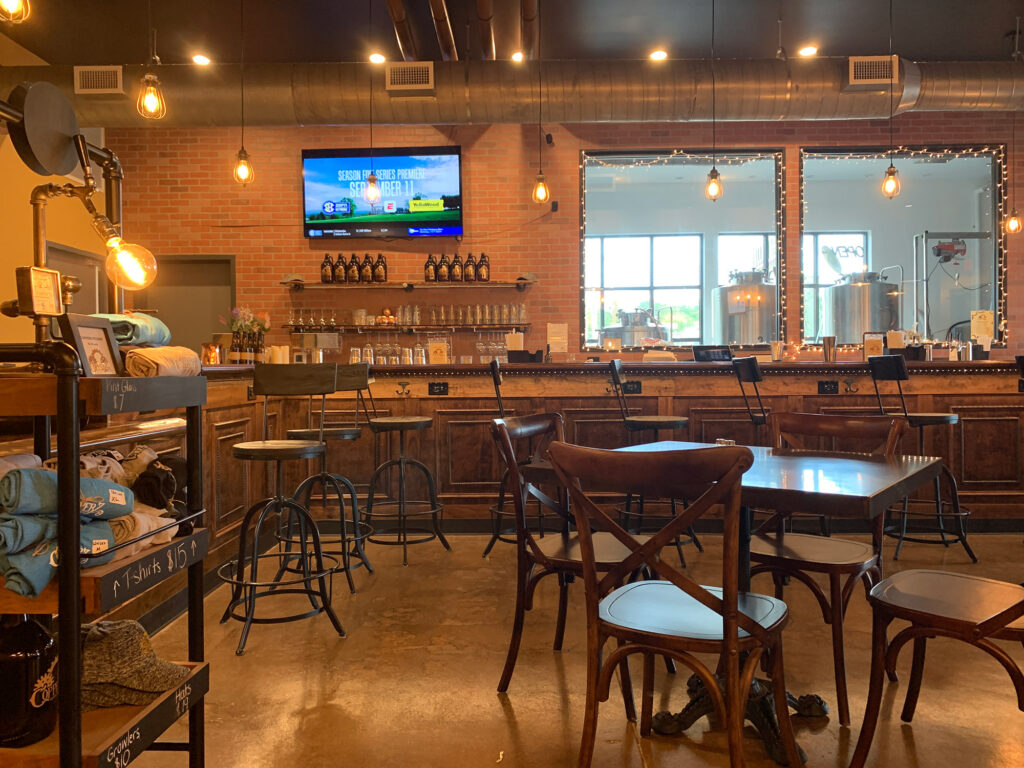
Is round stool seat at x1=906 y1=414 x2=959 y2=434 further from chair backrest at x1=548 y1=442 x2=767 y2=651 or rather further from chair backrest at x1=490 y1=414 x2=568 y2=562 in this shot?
chair backrest at x1=548 y1=442 x2=767 y2=651

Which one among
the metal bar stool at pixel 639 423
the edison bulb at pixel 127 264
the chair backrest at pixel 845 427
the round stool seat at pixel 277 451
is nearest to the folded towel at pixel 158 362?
the edison bulb at pixel 127 264

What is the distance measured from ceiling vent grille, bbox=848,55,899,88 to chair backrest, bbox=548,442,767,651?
15.3 ft

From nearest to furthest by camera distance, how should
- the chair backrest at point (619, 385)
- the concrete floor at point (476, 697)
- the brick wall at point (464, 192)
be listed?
1. the concrete floor at point (476, 697)
2. the chair backrest at point (619, 385)
3. the brick wall at point (464, 192)

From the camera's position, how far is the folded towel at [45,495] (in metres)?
1.19

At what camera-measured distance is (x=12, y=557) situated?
1170 millimetres

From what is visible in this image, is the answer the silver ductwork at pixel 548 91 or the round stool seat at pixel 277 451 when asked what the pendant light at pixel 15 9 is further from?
the silver ductwork at pixel 548 91

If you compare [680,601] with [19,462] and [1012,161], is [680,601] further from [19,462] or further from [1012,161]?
[1012,161]

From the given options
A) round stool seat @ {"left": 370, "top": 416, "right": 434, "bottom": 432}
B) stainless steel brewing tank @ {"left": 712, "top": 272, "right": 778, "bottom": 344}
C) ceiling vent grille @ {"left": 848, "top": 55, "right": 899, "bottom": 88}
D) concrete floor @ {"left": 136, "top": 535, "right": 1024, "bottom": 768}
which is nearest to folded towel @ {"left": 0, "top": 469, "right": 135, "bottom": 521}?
concrete floor @ {"left": 136, "top": 535, "right": 1024, "bottom": 768}

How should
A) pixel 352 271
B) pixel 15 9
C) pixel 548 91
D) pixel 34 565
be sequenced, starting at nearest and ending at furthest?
pixel 34 565 < pixel 15 9 < pixel 548 91 < pixel 352 271

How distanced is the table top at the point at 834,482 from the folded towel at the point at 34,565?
1182 mm

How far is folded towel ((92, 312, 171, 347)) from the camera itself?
1.51 meters

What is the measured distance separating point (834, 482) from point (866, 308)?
7157 mm

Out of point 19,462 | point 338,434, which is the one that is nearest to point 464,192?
point 338,434

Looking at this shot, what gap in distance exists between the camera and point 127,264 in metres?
1.67
